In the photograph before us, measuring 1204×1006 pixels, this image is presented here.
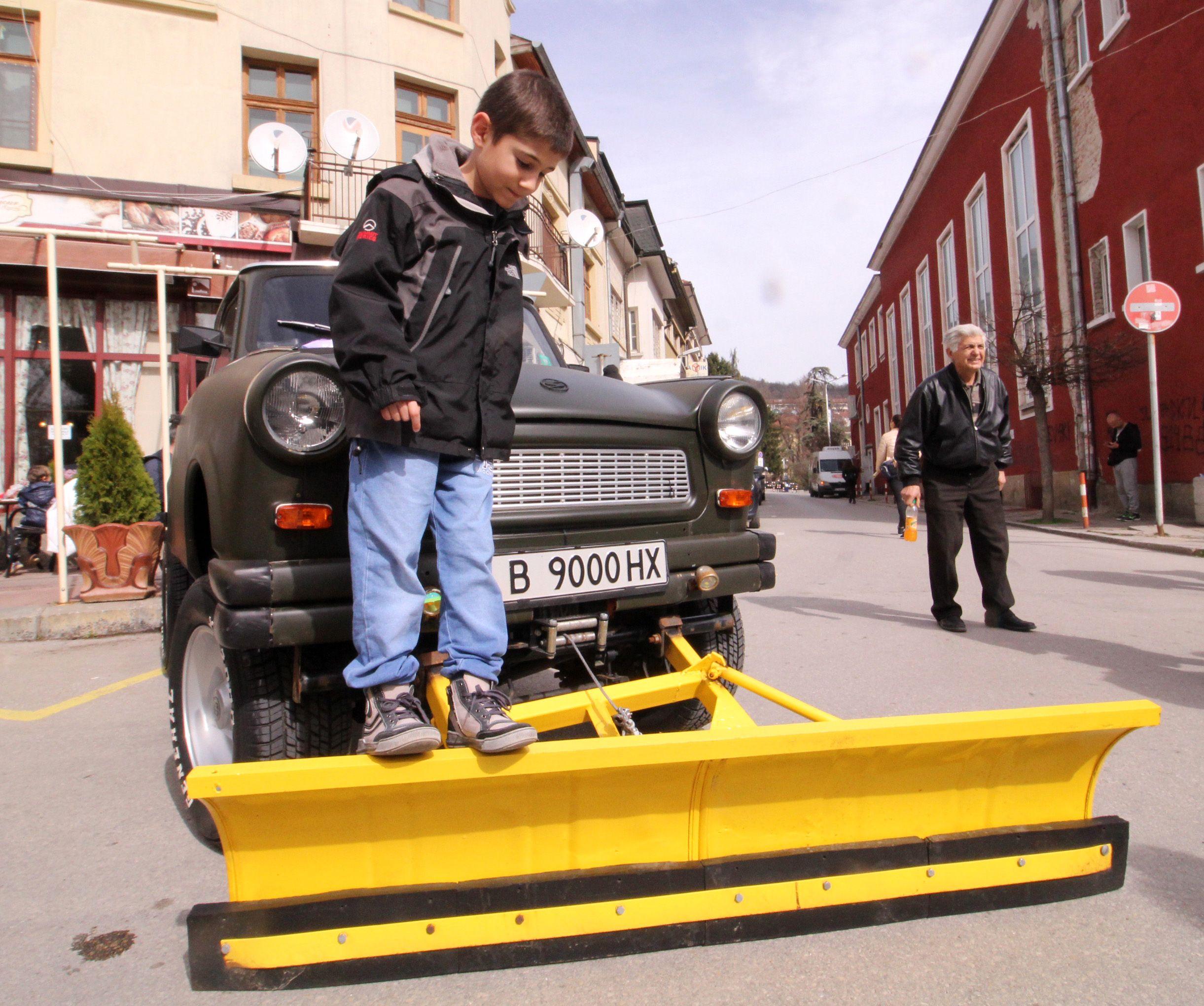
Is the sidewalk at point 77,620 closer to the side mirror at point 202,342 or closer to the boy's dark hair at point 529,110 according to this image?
the side mirror at point 202,342

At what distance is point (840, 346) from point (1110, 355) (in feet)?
139

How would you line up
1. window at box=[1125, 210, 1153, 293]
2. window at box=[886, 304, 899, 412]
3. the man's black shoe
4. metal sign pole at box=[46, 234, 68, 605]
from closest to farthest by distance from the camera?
the man's black shoe
metal sign pole at box=[46, 234, 68, 605]
window at box=[1125, 210, 1153, 293]
window at box=[886, 304, 899, 412]

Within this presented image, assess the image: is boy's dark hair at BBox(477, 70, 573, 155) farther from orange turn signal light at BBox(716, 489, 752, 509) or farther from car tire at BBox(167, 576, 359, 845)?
car tire at BBox(167, 576, 359, 845)

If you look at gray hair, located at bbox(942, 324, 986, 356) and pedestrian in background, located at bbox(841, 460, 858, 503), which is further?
pedestrian in background, located at bbox(841, 460, 858, 503)

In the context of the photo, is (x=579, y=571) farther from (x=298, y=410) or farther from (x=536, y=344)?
(x=536, y=344)

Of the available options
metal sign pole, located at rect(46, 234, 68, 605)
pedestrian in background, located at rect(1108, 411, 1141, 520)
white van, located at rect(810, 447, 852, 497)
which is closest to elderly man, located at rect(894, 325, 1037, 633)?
metal sign pole, located at rect(46, 234, 68, 605)

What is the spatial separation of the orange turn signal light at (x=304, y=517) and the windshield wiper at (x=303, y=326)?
3.89ft

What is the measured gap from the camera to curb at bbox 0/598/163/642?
6.50 metres

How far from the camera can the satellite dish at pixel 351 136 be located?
1243 centimetres

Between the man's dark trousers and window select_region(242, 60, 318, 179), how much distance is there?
1170 cm

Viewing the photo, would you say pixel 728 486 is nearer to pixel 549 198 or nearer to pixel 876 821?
pixel 876 821

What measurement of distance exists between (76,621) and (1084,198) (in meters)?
16.8

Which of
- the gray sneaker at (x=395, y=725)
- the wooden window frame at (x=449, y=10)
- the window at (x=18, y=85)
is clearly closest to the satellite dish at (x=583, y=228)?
the wooden window frame at (x=449, y=10)

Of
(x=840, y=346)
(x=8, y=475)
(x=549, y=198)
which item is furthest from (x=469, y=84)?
(x=840, y=346)
